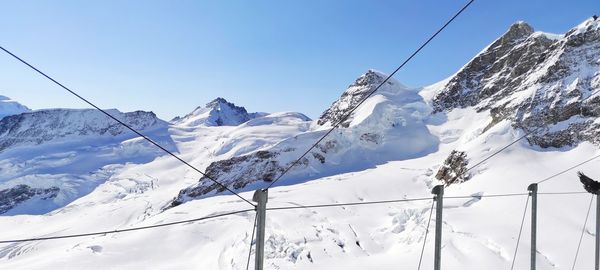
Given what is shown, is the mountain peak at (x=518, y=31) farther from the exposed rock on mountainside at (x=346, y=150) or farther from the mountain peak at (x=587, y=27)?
the exposed rock on mountainside at (x=346, y=150)

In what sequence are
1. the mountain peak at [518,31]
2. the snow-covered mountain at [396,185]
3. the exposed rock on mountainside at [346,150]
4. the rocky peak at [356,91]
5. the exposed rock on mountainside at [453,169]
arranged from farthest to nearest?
the rocky peak at [356,91], the mountain peak at [518,31], the exposed rock on mountainside at [346,150], the exposed rock on mountainside at [453,169], the snow-covered mountain at [396,185]

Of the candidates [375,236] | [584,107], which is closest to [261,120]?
[584,107]

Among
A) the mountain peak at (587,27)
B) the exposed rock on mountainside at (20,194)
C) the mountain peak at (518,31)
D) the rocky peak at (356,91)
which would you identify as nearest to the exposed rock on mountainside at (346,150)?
the rocky peak at (356,91)

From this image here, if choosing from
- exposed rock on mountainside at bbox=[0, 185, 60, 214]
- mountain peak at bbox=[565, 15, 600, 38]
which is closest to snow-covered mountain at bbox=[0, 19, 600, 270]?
mountain peak at bbox=[565, 15, 600, 38]

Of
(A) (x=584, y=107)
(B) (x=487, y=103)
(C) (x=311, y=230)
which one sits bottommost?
(C) (x=311, y=230)

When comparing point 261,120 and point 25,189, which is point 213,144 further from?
point 25,189
